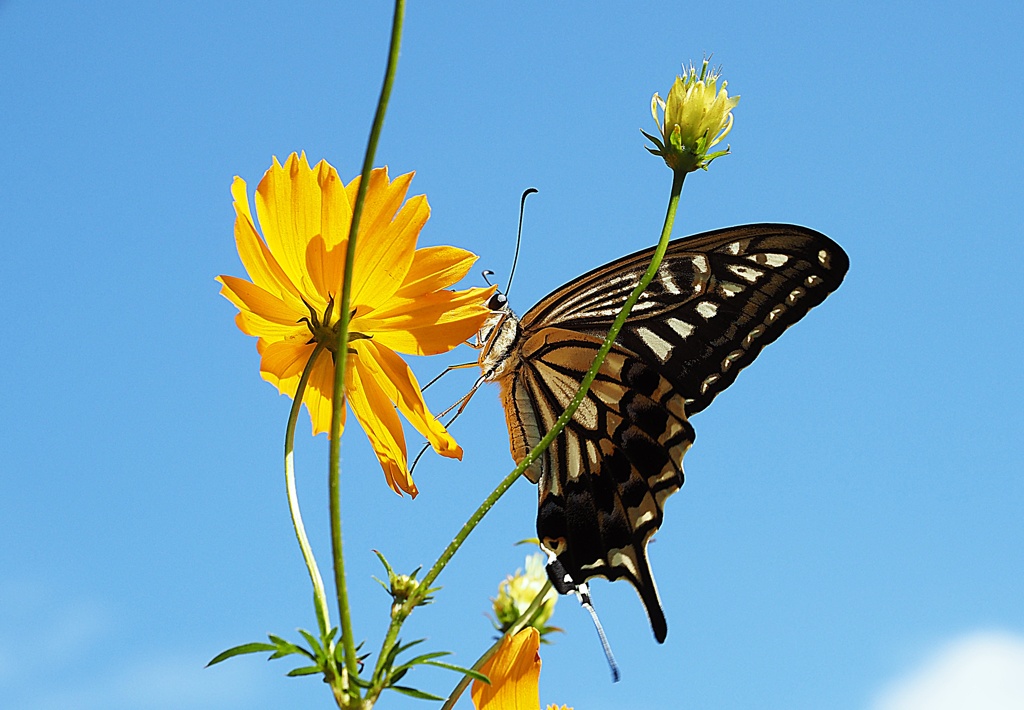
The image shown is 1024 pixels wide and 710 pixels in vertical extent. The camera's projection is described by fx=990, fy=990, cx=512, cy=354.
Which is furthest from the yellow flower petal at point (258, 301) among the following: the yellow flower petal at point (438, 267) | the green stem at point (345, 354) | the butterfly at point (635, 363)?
the butterfly at point (635, 363)

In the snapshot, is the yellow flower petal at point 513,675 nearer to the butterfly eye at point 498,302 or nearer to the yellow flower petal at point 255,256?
the yellow flower petal at point 255,256

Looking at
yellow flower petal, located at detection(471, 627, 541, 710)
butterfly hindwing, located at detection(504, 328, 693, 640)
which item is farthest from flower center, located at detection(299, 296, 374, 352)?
butterfly hindwing, located at detection(504, 328, 693, 640)

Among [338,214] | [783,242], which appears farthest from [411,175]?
[783,242]

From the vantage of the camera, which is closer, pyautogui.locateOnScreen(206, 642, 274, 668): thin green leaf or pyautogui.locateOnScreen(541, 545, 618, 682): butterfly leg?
pyautogui.locateOnScreen(206, 642, 274, 668): thin green leaf

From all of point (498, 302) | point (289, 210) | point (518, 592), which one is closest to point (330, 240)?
point (289, 210)

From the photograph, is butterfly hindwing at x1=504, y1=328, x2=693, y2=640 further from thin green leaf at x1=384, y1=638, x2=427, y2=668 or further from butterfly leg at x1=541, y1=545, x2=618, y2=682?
thin green leaf at x1=384, y1=638, x2=427, y2=668

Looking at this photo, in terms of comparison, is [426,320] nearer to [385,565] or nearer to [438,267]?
[438,267]

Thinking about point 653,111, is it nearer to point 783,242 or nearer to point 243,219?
point 243,219
